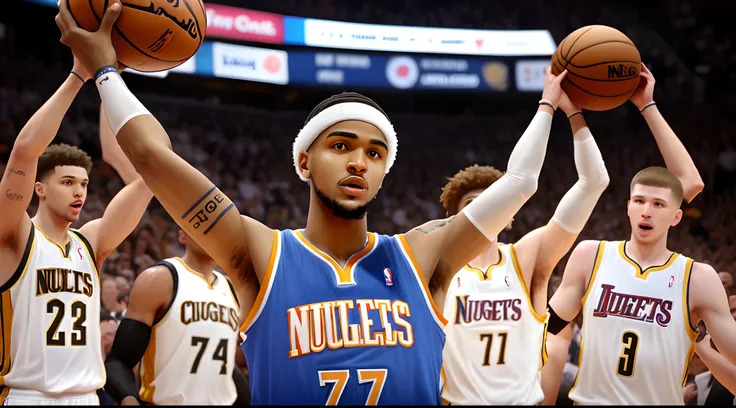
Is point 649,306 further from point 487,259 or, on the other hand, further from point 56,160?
point 56,160

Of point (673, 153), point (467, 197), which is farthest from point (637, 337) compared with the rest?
point (467, 197)

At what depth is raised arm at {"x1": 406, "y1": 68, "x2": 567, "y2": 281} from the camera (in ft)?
8.20

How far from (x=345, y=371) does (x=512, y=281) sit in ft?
8.24

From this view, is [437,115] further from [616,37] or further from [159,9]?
[159,9]

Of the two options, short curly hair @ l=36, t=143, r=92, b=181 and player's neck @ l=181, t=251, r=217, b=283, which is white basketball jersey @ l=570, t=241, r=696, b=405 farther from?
short curly hair @ l=36, t=143, r=92, b=181

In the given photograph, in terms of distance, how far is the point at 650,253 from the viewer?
4.59 meters

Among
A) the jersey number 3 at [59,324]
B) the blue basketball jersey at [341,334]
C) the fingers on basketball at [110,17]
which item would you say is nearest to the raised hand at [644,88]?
the blue basketball jersey at [341,334]

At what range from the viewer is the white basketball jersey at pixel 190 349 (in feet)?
15.7

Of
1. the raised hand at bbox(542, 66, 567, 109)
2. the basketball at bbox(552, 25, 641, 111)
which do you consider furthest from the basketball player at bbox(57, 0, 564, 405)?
the basketball at bbox(552, 25, 641, 111)

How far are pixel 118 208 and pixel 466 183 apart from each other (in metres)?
2.11

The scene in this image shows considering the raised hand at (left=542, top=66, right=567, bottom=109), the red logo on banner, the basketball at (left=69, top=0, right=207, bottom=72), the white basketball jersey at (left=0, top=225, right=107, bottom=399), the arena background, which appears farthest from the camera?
the red logo on banner

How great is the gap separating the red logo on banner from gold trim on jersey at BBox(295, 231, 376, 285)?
11876 millimetres

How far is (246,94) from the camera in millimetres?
16203

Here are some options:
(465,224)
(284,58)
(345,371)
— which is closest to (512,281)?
(465,224)
